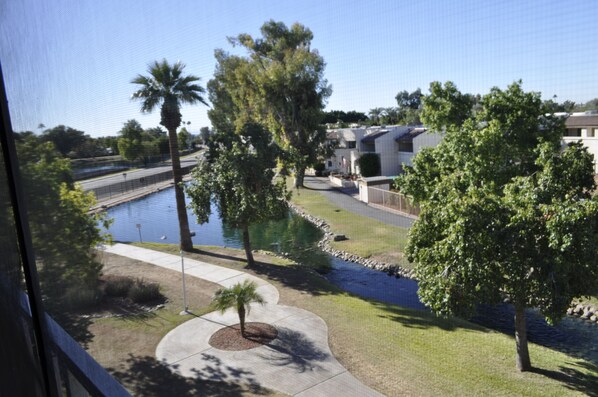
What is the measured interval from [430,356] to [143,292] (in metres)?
2.75

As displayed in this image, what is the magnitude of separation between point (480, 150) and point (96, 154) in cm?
328

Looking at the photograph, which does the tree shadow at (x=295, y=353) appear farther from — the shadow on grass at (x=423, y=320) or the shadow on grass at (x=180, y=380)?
the shadow on grass at (x=423, y=320)

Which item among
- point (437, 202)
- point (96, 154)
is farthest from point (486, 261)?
point (96, 154)

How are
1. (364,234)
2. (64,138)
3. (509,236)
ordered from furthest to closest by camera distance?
1. (364,234)
2. (509,236)
3. (64,138)

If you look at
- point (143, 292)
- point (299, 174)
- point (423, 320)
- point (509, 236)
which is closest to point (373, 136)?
point (299, 174)

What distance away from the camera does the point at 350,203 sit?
9984mm

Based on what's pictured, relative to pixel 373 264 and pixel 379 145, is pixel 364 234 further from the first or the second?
pixel 379 145

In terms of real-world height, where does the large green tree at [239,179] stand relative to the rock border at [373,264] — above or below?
above

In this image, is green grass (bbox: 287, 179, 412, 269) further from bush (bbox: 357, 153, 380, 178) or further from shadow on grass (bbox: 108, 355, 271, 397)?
shadow on grass (bbox: 108, 355, 271, 397)

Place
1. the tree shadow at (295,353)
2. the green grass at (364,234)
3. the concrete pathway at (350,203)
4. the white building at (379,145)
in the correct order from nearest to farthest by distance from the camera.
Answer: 1. the tree shadow at (295,353)
2. the green grass at (364,234)
3. the concrete pathway at (350,203)
4. the white building at (379,145)

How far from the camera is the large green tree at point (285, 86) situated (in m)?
6.34

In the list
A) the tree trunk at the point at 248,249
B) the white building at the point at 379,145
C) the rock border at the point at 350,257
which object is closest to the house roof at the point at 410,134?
the white building at the point at 379,145

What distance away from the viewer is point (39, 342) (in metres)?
0.62

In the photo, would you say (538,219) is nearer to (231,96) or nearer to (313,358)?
(313,358)
